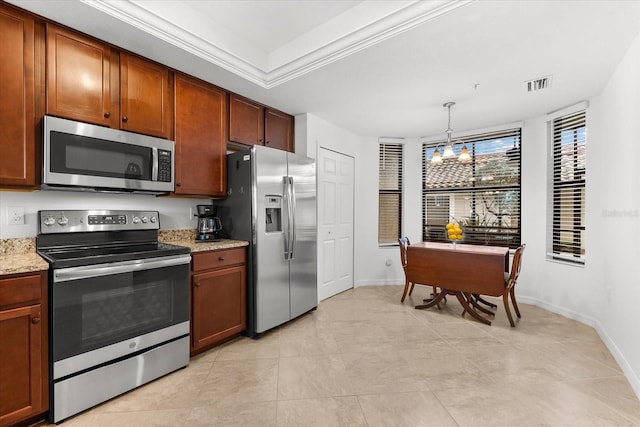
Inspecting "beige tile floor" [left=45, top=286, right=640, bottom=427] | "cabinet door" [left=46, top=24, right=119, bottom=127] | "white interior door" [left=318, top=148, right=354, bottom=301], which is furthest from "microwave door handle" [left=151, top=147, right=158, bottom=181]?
"white interior door" [left=318, top=148, right=354, bottom=301]

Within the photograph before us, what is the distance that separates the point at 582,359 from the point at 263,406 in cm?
251

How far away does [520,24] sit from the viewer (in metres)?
1.93

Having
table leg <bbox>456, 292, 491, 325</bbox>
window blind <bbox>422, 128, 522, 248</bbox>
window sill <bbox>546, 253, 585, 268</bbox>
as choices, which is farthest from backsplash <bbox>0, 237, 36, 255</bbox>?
window sill <bbox>546, 253, 585, 268</bbox>

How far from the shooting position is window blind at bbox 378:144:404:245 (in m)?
4.89

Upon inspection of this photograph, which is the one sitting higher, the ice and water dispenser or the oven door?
the ice and water dispenser

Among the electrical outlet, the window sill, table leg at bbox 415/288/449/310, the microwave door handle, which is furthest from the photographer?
table leg at bbox 415/288/449/310

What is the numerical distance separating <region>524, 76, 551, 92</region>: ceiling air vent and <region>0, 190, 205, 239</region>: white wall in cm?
337

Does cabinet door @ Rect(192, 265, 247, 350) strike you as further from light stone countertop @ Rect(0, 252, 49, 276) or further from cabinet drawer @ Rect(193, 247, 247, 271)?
light stone countertop @ Rect(0, 252, 49, 276)

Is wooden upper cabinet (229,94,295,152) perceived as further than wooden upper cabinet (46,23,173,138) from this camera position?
Yes

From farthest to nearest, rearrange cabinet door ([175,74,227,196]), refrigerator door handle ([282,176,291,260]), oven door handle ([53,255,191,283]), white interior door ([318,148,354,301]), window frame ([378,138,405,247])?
Answer: window frame ([378,138,405,247]) < white interior door ([318,148,354,301]) < refrigerator door handle ([282,176,291,260]) < cabinet door ([175,74,227,196]) < oven door handle ([53,255,191,283])

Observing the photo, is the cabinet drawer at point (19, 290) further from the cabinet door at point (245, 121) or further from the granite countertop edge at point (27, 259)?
the cabinet door at point (245, 121)

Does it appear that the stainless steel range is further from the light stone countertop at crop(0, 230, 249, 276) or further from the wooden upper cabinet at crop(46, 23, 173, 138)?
the wooden upper cabinet at crop(46, 23, 173, 138)

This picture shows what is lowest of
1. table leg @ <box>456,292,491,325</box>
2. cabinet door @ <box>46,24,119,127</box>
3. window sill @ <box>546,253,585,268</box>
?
table leg @ <box>456,292,491,325</box>

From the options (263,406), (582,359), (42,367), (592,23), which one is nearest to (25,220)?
(42,367)
